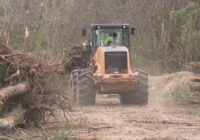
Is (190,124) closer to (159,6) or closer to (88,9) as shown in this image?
(159,6)

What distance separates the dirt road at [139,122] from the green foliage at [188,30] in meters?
8.56

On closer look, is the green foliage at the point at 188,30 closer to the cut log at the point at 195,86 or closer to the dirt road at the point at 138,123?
the cut log at the point at 195,86

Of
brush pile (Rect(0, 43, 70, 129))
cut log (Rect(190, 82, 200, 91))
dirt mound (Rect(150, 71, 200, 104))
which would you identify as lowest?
dirt mound (Rect(150, 71, 200, 104))

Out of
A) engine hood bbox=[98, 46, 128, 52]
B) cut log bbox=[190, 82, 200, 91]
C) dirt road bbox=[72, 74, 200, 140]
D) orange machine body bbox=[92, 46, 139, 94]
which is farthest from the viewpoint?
engine hood bbox=[98, 46, 128, 52]

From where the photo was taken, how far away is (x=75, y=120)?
40.8ft

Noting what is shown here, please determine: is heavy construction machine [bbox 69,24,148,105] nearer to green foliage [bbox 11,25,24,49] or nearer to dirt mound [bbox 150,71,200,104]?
dirt mound [bbox 150,71,200,104]

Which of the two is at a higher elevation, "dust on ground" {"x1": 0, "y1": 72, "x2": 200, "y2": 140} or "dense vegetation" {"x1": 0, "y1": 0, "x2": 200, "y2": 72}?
"dense vegetation" {"x1": 0, "y1": 0, "x2": 200, "y2": 72}

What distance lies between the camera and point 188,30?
2530cm

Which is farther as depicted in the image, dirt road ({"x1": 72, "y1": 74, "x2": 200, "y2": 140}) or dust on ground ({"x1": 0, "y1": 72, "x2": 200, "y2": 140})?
dirt road ({"x1": 72, "y1": 74, "x2": 200, "y2": 140})

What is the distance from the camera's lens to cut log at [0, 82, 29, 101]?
996 centimetres

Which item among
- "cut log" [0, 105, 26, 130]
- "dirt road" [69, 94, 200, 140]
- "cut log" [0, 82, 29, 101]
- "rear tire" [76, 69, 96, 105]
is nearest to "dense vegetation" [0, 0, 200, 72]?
"rear tire" [76, 69, 96, 105]

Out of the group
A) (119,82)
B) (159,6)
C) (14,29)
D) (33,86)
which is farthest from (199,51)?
(33,86)

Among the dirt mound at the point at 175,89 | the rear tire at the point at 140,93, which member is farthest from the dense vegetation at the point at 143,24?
the rear tire at the point at 140,93

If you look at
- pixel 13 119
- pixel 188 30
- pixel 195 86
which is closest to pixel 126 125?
pixel 13 119
